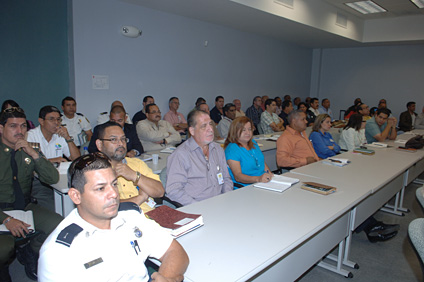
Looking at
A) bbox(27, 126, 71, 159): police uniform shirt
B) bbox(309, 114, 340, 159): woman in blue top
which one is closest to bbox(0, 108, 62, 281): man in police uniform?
bbox(27, 126, 71, 159): police uniform shirt

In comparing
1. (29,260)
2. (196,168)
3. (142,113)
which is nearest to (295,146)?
(196,168)

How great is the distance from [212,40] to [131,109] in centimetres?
293

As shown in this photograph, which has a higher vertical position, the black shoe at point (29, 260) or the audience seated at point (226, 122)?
the audience seated at point (226, 122)

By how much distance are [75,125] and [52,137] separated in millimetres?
1632

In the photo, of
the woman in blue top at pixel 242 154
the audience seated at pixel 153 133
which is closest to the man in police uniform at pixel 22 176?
the woman in blue top at pixel 242 154

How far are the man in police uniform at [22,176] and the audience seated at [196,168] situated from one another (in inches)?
39.6

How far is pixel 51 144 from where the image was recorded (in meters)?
3.37

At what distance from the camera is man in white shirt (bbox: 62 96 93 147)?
188 inches

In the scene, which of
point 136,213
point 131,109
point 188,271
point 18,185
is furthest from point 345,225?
point 131,109

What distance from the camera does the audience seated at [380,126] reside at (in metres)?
5.28

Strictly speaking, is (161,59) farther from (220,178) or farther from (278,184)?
(278,184)

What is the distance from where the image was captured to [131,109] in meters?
6.25

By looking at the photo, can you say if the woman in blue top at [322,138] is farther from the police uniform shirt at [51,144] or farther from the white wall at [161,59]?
the white wall at [161,59]

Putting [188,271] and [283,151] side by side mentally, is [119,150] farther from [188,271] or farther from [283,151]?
[283,151]
